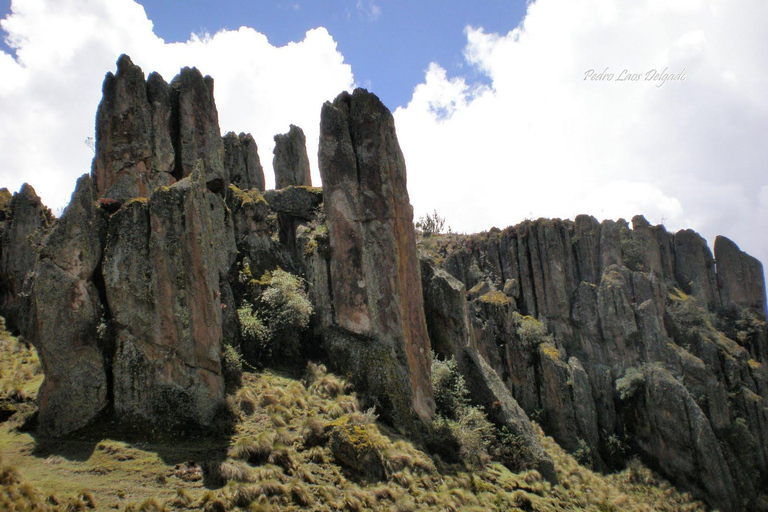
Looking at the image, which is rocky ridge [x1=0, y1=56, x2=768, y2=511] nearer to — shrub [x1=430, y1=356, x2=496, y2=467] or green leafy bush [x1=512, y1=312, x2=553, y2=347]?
green leafy bush [x1=512, y1=312, x2=553, y2=347]

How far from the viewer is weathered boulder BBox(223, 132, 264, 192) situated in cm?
3581

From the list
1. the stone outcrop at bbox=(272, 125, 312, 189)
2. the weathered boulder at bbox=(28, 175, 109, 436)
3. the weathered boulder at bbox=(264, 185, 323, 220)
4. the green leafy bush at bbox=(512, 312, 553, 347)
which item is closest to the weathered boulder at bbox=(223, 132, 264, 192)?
the stone outcrop at bbox=(272, 125, 312, 189)

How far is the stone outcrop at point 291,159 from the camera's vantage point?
4444cm

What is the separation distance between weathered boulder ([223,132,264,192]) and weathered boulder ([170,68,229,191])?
8290 mm

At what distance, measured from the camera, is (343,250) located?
75.5ft

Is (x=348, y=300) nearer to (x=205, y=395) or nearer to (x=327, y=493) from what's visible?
(x=205, y=395)

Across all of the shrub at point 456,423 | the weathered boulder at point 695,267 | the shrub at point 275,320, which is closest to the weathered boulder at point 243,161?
the shrub at point 275,320

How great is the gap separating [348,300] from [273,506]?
34.0 ft

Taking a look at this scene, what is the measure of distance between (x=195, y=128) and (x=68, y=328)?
13.2 meters

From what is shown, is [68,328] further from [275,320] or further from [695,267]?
[695,267]

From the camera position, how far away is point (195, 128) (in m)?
25.6

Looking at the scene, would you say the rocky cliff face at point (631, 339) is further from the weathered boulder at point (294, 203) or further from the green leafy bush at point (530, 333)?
the weathered boulder at point (294, 203)

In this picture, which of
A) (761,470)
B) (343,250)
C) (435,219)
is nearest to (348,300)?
(343,250)

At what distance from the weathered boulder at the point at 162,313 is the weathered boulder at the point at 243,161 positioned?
1792cm
